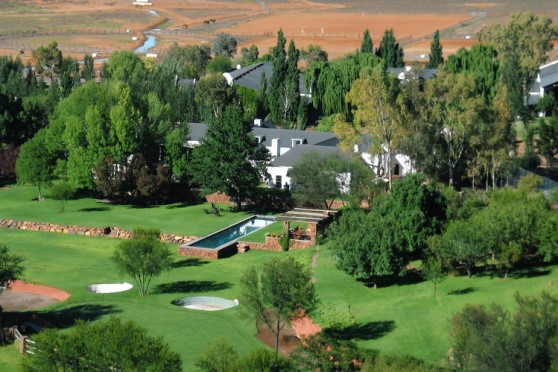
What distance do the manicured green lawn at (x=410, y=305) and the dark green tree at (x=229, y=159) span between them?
19.5 meters

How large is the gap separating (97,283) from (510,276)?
2182 cm

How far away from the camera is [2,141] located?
283 ft

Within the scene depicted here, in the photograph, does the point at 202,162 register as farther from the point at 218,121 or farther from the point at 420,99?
the point at 420,99

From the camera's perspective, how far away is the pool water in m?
65.0

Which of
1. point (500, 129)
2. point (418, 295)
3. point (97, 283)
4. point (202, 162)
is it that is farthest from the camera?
point (202, 162)

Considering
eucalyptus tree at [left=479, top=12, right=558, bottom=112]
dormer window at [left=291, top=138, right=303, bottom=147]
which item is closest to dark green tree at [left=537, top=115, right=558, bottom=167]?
eucalyptus tree at [left=479, top=12, right=558, bottom=112]

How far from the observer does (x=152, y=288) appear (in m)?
54.8

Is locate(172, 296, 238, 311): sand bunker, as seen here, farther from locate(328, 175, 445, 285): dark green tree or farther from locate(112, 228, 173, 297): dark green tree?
locate(328, 175, 445, 285): dark green tree

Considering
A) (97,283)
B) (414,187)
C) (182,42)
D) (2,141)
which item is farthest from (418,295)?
(182,42)

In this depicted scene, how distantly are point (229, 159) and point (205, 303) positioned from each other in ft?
76.0

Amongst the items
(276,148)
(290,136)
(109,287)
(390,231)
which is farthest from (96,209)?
(390,231)

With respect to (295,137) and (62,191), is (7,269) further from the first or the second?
(295,137)

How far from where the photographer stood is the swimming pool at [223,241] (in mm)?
62222

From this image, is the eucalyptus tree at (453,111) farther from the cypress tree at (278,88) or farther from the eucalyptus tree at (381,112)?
the cypress tree at (278,88)
